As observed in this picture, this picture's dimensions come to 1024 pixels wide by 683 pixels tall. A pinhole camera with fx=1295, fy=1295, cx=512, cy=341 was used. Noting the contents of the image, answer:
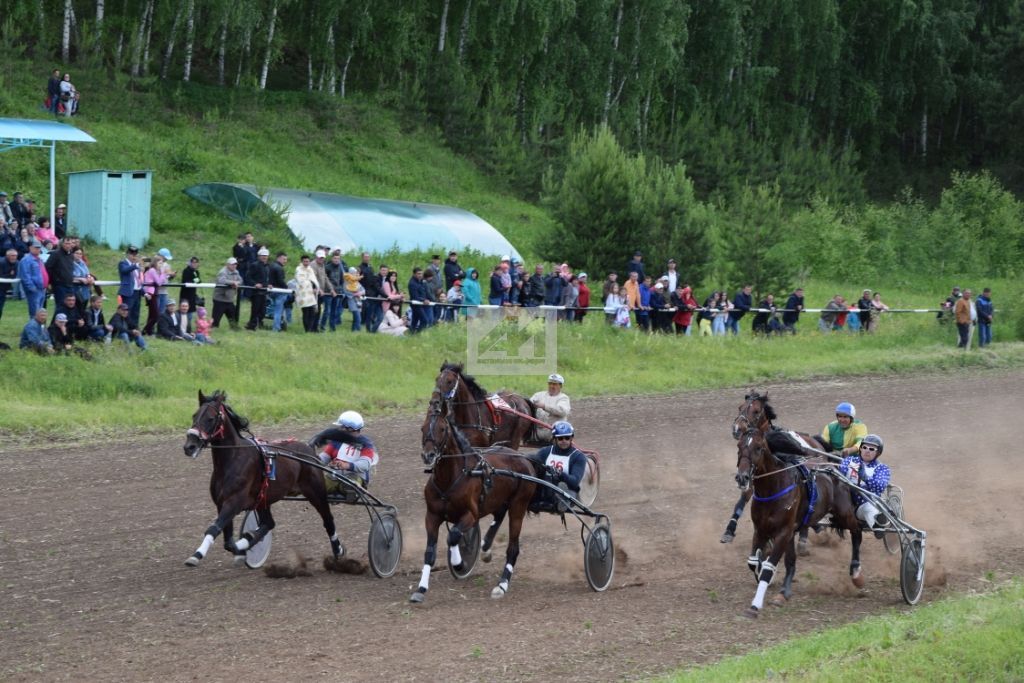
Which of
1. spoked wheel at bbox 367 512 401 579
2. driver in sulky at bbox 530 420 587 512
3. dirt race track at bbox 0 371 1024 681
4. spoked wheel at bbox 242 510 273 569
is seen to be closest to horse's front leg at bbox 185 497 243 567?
dirt race track at bbox 0 371 1024 681

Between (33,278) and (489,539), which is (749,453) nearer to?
(489,539)

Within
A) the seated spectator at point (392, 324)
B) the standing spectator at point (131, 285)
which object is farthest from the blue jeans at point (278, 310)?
the standing spectator at point (131, 285)

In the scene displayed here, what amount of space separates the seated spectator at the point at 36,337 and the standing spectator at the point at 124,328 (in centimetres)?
102

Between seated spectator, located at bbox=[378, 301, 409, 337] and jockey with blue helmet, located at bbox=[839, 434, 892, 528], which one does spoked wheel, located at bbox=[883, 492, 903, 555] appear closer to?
jockey with blue helmet, located at bbox=[839, 434, 892, 528]

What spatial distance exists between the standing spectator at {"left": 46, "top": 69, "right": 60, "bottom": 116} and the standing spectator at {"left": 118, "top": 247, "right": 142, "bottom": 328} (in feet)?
43.3

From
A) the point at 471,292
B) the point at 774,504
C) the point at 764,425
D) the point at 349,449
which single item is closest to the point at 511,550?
the point at 349,449

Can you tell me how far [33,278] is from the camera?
55.0ft

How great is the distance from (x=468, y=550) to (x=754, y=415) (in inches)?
101

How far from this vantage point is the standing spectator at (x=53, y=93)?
95.5ft

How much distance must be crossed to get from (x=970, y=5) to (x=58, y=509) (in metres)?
56.1

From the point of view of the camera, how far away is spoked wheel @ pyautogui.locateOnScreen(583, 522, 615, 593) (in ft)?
33.3

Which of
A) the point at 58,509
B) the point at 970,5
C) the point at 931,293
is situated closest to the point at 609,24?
the point at 931,293

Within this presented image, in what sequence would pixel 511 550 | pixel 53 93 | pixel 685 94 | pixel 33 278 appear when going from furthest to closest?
pixel 685 94 → pixel 53 93 → pixel 33 278 → pixel 511 550

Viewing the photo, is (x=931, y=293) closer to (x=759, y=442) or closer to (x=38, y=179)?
(x=38, y=179)
